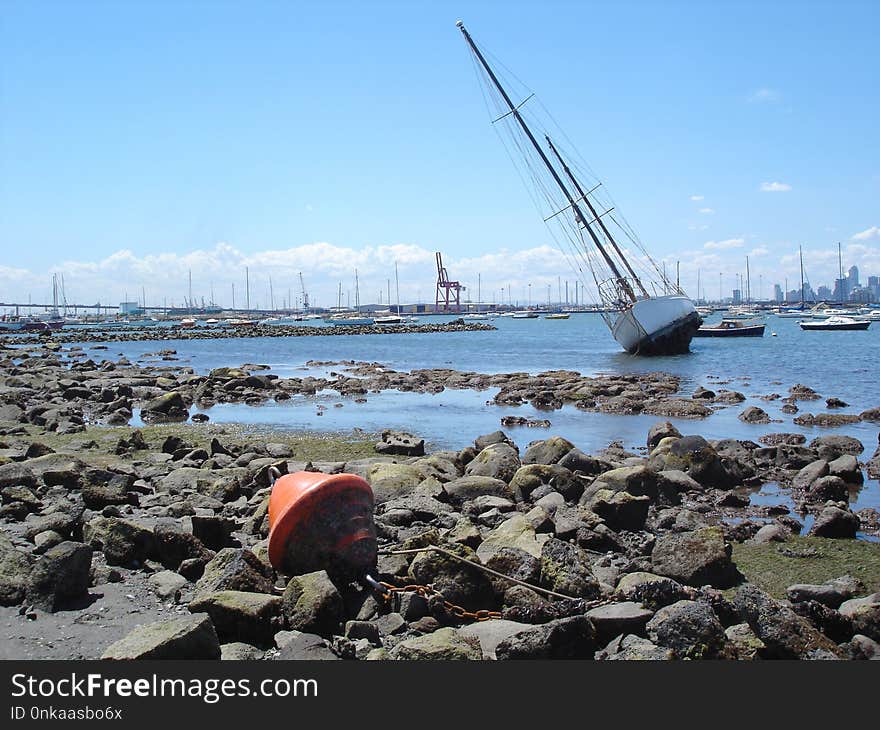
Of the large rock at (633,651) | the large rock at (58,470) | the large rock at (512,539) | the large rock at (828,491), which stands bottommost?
the large rock at (828,491)

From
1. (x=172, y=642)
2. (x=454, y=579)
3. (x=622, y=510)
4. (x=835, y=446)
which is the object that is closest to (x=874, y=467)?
(x=835, y=446)

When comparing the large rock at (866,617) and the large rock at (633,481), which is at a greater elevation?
the large rock at (633,481)

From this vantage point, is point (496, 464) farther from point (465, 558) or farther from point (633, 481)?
point (465, 558)

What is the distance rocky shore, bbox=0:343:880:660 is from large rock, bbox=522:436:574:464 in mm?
36

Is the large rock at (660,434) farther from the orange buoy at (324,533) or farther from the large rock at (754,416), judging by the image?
the orange buoy at (324,533)

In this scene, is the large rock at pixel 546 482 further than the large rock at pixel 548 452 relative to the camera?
No

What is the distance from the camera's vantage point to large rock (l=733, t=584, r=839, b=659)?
273 inches

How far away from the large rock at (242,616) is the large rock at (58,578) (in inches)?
56.5

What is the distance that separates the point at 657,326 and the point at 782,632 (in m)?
51.2

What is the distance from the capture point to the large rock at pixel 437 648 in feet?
21.5

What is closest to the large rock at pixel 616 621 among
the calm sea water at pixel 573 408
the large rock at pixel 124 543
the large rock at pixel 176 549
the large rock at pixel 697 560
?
the large rock at pixel 697 560

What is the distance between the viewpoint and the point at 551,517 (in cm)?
1128

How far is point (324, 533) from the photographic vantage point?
28.8ft

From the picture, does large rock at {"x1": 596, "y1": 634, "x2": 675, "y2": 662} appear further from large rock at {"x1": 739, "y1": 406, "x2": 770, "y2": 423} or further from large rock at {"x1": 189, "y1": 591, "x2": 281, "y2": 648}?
large rock at {"x1": 739, "y1": 406, "x2": 770, "y2": 423}
